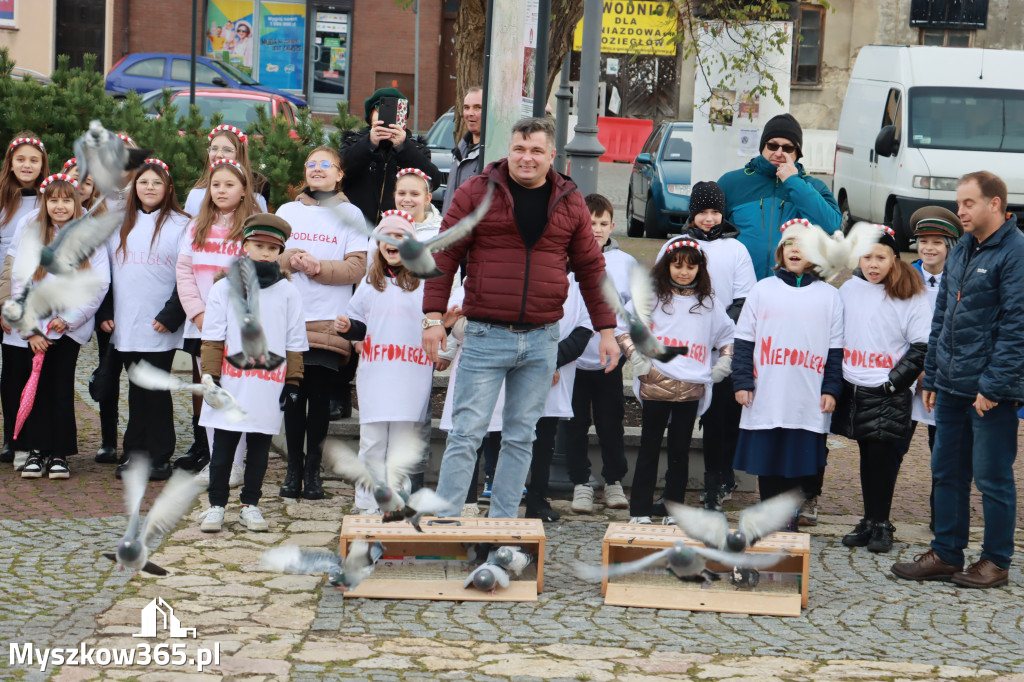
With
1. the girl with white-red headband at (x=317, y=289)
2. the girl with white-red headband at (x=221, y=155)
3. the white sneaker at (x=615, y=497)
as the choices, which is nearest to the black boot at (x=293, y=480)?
the girl with white-red headband at (x=317, y=289)

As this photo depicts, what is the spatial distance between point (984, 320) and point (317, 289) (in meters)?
3.49

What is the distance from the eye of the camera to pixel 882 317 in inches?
273

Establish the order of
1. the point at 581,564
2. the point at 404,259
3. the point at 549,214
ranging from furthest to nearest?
the point at 581,564, the point at 549,214, the point at 404,259

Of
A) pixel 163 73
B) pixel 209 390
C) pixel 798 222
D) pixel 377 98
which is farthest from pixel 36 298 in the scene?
pixel 163 73

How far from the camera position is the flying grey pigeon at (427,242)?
533cm

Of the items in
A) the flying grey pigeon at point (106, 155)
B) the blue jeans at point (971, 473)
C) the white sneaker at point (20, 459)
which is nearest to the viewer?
the blue jeans at point (971, 473)

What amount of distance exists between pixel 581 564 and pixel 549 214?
1.66 meters

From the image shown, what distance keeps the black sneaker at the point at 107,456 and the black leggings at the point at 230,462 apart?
1.56m

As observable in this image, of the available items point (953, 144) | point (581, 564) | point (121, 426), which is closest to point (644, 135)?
point (953, 144)

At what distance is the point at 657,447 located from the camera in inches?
275

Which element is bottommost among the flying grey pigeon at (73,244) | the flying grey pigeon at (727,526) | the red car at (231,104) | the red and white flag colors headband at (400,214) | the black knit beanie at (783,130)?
the flying grey pigeon at (727,526)

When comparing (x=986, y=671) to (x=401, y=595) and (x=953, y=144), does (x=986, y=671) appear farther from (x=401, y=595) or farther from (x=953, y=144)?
(x=953, y=144)

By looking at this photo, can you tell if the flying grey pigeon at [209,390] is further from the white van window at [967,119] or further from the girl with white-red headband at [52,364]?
the white van window at [967,119]

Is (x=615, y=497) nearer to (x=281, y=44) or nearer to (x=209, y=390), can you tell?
(x=209, y=390)
